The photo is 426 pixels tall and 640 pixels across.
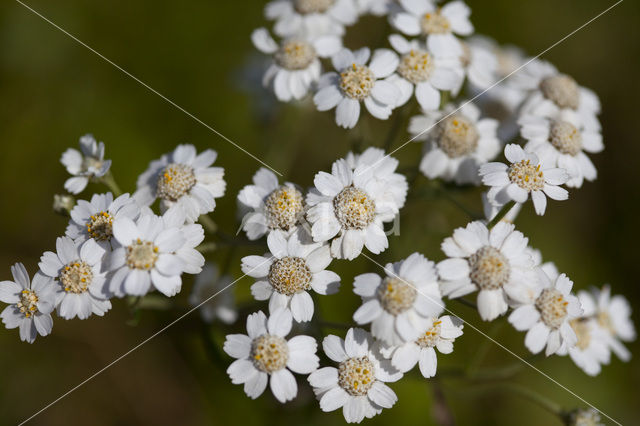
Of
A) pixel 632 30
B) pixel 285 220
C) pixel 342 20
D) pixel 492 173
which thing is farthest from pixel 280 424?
pixel 632 30

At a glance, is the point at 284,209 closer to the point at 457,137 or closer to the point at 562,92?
the point at 457,137

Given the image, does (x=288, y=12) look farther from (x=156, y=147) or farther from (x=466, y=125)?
(x=156, y=147)

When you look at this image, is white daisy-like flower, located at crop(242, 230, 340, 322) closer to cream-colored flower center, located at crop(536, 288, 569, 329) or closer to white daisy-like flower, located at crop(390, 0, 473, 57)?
cream-colored flower center, located at crop(536, 288, 569, 329)

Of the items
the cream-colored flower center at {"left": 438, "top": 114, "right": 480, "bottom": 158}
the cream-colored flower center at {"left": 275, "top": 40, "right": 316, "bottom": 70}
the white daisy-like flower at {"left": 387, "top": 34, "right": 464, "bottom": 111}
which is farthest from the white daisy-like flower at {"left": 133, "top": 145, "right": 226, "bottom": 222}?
the cream-colored flower center at {"left": 438, "top": 114, "right": 480, "bottom": 158}

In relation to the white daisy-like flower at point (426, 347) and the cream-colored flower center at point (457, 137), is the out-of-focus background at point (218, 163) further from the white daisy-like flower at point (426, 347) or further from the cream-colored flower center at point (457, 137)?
the white daisy-like flower at point (426, 347)

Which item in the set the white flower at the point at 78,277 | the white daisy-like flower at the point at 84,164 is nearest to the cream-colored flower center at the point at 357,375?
the white flower at the point at 78,277

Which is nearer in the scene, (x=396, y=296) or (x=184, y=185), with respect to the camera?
(x=396, y=296)

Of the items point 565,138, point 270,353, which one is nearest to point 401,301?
point 270,353
